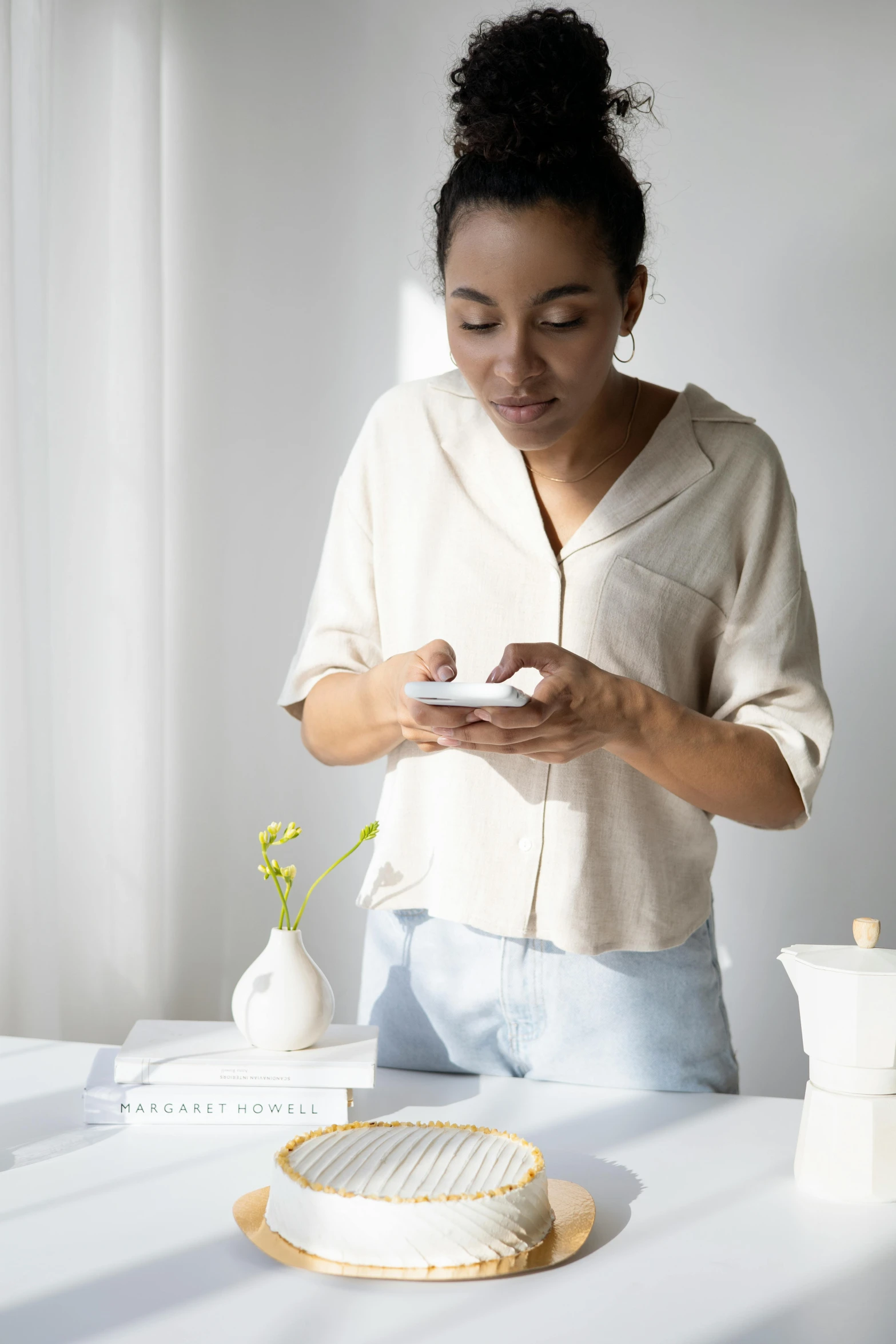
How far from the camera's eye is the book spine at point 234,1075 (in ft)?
3.60

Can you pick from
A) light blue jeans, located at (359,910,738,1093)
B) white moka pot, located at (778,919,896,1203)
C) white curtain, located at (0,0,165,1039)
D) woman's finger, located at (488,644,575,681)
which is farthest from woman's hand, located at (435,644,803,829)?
white curtain, located at (0,0,165,1039)

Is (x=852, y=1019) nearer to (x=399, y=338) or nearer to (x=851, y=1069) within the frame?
(x=851, y=1069)

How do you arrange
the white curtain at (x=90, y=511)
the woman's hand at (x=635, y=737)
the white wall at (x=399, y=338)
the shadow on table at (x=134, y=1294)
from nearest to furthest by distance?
the shadow on table at (x=134, y=1294) → the woman's hand at (x=635, y=737) → the white curtain at (x=90, y=511) → the white wall at (x=399, y=338)

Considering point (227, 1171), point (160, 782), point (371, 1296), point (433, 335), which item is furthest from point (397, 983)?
point (433, 335)

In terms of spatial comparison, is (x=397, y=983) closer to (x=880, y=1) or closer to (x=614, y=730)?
(x=614, y=730)

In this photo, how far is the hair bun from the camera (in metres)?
1.18

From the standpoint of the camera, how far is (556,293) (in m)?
1.19

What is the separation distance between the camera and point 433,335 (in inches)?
99.4

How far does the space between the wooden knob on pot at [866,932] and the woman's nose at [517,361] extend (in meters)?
0.60

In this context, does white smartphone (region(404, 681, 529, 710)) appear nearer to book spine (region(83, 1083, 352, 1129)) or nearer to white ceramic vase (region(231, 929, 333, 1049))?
white ceramic vase (region(231, 929, 333, 1049))

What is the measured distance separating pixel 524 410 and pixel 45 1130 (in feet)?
2.70

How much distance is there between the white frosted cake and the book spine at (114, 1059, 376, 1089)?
0.55 feet

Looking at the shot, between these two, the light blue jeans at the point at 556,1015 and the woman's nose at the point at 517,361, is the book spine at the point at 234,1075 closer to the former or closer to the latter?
the light blue jeans at the point at 556,1015

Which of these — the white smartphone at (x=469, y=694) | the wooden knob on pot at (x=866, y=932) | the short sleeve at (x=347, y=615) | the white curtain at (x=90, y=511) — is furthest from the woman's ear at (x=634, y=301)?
the white curtain at (x=90, y=511)
